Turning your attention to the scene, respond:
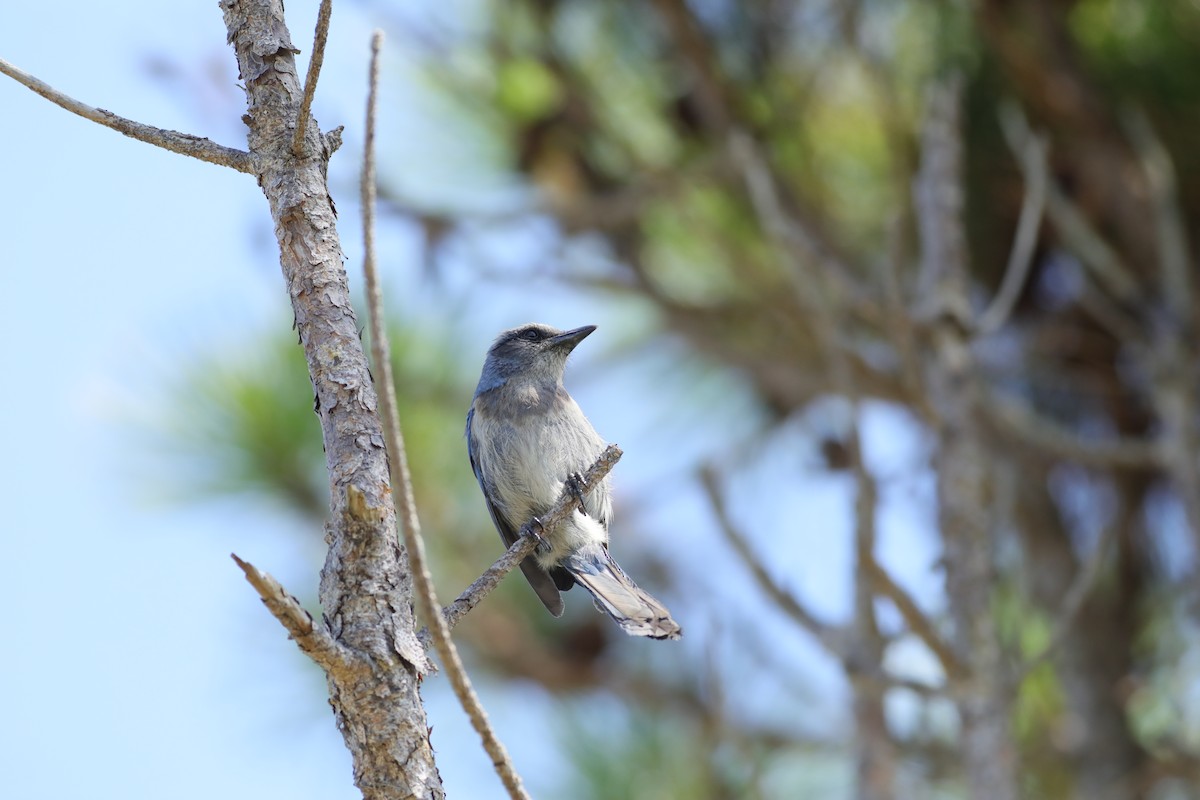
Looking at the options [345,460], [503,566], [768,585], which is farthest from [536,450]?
[345,460]

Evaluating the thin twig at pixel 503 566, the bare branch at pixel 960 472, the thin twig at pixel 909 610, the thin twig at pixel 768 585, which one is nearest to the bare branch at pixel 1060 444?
the bare branch at pixel 960 472

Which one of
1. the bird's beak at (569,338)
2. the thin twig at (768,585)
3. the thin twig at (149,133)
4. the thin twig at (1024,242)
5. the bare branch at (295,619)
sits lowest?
the bare branch at (295,619)

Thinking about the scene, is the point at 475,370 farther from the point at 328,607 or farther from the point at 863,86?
the point at 328,607

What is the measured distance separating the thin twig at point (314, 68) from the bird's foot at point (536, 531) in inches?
39.7

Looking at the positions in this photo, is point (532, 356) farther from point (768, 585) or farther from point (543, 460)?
point (768, 585)

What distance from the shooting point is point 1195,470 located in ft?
18.5

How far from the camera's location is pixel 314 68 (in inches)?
86.7

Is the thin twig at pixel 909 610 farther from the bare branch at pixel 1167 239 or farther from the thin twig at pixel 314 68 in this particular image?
the thin twig at pixel 314 68

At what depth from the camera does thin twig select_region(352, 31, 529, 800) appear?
178cm

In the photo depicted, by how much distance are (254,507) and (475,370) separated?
1422 mm

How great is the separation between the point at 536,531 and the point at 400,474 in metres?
1.26

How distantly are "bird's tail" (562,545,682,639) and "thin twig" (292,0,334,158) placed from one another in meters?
1.40

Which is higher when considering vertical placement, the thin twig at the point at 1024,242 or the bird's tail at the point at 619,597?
the thin twig at the point at 1024,242

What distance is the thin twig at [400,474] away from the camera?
5.85 ft
